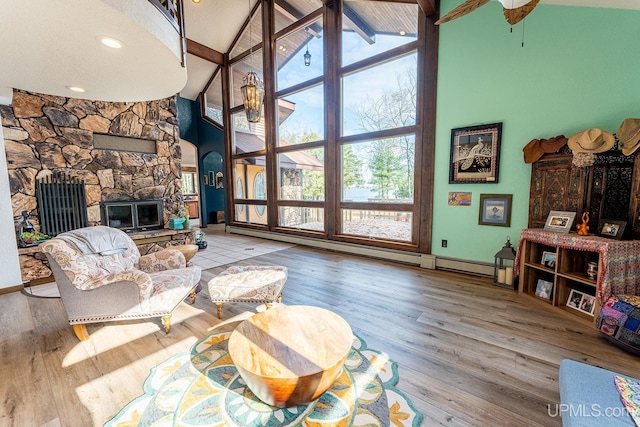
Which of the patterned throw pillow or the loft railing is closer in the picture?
the patterned throw pillow

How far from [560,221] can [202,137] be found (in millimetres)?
8946

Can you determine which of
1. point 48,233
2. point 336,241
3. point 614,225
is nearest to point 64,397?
point 48,233

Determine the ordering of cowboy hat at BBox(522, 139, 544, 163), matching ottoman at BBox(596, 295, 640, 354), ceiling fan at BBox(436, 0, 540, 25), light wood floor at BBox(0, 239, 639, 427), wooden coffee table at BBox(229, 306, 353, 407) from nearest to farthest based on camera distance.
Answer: wooden coffee table at BBox(229, 306, 353, 407)
light wood floor at BBox(0, 239, 639, 427)
ceiling fan at BBox(436, 0, 540, 25)
matching ottoman at BBox(596, 295, 640, 354)
cowboy hat at BBox(522, 139, 544, 163)

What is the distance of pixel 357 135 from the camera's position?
4.79 metres

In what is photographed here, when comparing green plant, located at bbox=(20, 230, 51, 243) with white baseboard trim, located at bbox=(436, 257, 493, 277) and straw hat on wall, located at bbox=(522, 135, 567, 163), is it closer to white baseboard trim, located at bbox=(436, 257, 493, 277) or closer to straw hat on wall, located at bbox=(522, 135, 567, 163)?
white baseboard trim, located at bbox=(436, 257, 493, 277)

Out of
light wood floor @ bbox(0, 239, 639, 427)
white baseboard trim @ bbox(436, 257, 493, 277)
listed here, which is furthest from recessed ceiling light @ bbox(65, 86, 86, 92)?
white baseboard trim @ bbox(436, 257, 493, 277)

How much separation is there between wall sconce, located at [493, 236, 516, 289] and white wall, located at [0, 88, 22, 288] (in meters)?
6.34

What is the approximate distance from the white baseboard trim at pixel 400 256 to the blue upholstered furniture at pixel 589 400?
2544 mm

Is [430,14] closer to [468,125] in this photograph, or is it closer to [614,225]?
[468,125]

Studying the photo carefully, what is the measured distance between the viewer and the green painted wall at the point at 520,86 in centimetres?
270

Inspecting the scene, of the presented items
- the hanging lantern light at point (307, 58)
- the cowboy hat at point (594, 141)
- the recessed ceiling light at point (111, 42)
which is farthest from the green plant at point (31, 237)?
the cowboy hat at point (594, 141)

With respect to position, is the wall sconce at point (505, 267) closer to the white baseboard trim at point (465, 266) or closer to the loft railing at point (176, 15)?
the white baseboard trim at point (465, 266)

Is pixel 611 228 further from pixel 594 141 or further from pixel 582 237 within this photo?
pixel 594 141

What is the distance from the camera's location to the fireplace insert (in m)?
4.67
